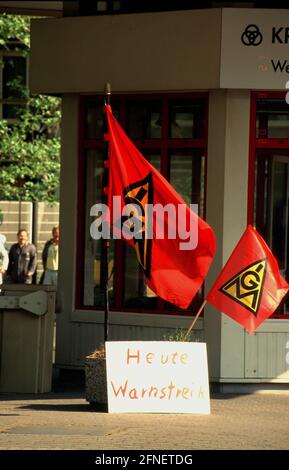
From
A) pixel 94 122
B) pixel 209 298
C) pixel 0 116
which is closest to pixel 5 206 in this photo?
pixel 0 116

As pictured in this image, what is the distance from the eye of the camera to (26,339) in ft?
49.7

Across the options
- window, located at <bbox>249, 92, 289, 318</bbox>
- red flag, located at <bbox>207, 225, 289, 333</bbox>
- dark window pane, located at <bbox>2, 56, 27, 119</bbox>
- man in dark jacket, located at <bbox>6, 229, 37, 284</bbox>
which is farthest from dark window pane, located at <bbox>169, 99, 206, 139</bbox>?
dark window pane, located at <bbox>2, 56, 27, 119</bbox>

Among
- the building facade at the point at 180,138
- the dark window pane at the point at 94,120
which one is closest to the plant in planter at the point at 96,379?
the building facade at the point at 180,138

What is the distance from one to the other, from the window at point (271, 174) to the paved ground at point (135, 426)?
Answer: 2091mm

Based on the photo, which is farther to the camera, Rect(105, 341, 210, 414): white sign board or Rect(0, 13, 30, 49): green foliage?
Rect(0, 13, 30, 49): green foliage

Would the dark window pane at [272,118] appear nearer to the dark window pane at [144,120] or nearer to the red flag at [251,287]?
the dark window pane at [144,120]

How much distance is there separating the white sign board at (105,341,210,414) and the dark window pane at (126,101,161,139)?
3.68 metres

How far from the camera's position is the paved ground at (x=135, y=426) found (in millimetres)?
11227

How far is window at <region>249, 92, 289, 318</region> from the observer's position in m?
15.7

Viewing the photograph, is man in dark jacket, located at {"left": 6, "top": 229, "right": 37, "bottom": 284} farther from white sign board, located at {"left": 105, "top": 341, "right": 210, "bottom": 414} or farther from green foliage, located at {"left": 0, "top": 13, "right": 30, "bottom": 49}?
white sign board, located at {"left": 105, "top": 341, "right": 210, "bottom": 414}

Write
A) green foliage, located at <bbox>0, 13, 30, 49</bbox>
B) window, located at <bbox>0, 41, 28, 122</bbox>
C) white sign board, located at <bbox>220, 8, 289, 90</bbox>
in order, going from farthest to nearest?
window, located at <bbox>0, 41, 28, 122</bbox> < green foliage, located at <bbox>0, 13, 30, 49</bbox> < white sign board, located at <bbox>220, 8, 289, 90</bbox>

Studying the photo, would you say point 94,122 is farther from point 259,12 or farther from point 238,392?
point 238,392

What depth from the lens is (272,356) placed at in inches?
612

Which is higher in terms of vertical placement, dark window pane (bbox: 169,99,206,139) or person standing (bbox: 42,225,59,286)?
dark window pane (bbox: 169,99,206,139)
